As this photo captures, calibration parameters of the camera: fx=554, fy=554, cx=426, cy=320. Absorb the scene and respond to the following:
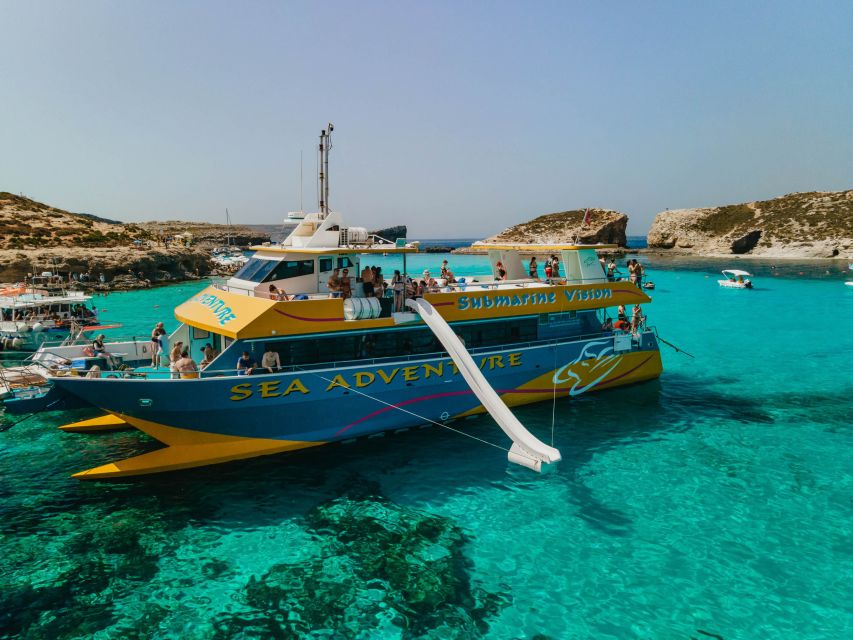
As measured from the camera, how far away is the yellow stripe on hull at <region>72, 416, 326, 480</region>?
493 inches

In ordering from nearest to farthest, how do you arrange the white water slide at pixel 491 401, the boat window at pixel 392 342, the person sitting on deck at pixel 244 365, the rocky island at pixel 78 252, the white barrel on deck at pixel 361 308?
the white water slide at pixel 491 401
the person sitting on deck at pixel 244 365
the boat window at pixel 392 342
the white barrel on deck at pixel 361 308
the rocky island at pixel 78 252

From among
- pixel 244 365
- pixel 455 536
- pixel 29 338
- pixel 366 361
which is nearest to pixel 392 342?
pixel 366 361

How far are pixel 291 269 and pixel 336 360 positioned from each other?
2701mm


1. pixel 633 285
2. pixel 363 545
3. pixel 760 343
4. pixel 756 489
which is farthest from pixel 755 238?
pixel 363 545

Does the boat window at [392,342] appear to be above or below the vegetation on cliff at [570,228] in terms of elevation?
below

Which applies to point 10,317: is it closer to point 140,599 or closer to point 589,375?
point 140,599

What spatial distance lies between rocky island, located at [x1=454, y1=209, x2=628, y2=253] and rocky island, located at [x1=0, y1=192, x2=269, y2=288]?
51.8m

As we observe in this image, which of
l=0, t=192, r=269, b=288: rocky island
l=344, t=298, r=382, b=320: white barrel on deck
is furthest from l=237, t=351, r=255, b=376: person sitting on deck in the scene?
l=0, t=192, r=269, b=288: rocky island

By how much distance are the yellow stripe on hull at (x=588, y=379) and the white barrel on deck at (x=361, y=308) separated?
13.3 feet

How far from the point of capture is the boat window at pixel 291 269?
571 inches

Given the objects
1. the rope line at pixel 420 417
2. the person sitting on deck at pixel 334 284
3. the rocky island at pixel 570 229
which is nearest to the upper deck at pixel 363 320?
the person sitting on deck at pixel 334 284

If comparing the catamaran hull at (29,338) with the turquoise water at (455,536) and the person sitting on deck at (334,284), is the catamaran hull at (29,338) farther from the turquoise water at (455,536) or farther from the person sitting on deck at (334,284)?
the person sitting on deck at (334,284)

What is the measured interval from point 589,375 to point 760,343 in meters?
15.4

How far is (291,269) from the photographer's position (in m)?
14.7
